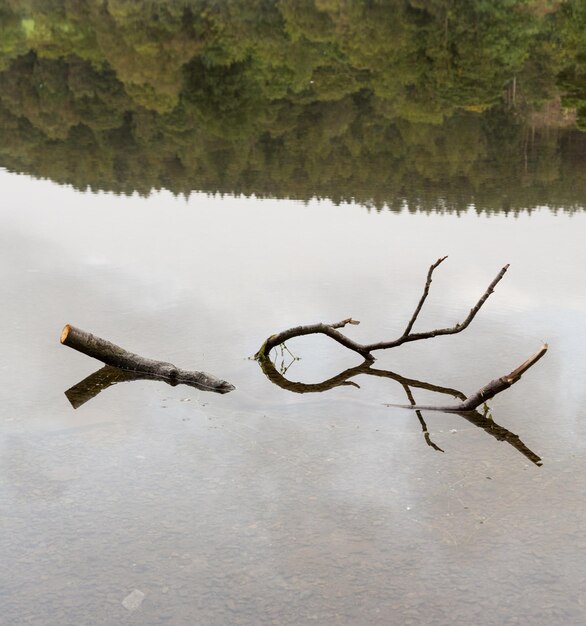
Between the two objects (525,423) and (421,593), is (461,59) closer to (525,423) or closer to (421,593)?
(525,423)

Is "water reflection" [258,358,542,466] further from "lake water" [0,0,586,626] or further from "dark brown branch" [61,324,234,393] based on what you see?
"dark brown branch" [61,324,234,393]

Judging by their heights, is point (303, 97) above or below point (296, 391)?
above

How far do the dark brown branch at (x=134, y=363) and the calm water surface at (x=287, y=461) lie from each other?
0.20 metres

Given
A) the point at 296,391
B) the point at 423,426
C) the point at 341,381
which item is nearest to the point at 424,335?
the point at 341,381

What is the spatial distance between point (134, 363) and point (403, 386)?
338cm

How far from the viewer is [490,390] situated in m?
9.88

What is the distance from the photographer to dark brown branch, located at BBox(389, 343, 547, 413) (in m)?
9.45

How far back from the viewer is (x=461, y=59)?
49.4 meters

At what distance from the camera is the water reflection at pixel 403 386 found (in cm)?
976

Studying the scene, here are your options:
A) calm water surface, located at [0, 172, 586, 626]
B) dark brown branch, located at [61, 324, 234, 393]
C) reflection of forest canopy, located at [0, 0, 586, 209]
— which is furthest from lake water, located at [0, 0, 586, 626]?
reflection of forest canopy, located at [0, 0, 586, 209]

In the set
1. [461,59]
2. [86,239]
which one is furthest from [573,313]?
[461,59]

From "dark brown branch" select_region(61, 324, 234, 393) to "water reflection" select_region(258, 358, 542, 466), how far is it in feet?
2.49

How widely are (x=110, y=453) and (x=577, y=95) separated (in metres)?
34.5

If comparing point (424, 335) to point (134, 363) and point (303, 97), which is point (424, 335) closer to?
point (134, 363)
